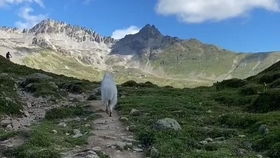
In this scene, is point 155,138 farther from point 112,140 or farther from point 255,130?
point 255,130

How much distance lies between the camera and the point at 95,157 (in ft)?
51.4

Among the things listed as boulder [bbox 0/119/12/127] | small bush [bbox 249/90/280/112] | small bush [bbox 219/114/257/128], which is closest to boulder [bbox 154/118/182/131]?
Answer: small bush [bbox 219/114/257/128]

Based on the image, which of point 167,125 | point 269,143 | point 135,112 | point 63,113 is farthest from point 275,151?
point 63,113

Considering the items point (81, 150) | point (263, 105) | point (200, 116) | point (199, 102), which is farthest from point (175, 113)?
point (81, 150)

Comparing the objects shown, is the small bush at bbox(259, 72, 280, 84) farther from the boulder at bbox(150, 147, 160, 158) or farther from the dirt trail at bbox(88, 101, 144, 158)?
the boulder at bbox(150, 147, 160, 158)

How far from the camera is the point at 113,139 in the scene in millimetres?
19609

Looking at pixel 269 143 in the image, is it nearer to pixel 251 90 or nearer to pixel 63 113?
pixel 63 113

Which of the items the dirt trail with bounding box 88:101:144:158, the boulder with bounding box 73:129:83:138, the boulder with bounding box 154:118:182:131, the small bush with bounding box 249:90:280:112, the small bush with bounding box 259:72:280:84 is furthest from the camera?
the small bush with bounding box 259:72:280:84

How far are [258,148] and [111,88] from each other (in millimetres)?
12722

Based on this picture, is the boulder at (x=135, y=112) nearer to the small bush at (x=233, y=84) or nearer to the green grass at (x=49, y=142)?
the green grass at (x=49, y=142)

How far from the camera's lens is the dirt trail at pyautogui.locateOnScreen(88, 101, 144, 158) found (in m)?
17.5

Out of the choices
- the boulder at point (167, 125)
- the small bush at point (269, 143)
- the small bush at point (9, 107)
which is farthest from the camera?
the small bush at point (9, 107)

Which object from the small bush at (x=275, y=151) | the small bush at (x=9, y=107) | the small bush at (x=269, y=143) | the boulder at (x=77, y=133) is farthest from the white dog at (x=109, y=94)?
the small bush at (x=275, y=151)

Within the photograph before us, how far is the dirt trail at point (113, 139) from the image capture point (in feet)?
57.4
